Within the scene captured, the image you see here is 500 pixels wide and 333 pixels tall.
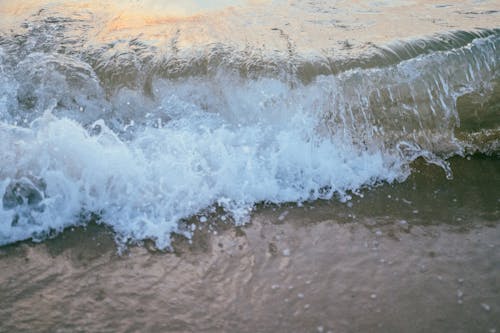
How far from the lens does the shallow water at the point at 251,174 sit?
2463mm

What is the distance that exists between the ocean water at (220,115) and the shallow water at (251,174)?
0.01 metres

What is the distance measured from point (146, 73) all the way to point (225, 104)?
674mm

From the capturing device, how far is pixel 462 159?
143 inches

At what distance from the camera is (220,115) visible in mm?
3652

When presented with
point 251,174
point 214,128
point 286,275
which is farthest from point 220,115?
point 286,275

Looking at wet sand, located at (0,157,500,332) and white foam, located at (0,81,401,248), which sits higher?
white foam, located at (0,81,401,248)

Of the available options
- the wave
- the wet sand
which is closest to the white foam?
the wave

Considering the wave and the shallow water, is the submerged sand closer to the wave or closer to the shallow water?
the shallow water

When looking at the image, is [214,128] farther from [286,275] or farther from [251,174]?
[286,275]

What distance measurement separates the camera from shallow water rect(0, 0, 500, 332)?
246cm

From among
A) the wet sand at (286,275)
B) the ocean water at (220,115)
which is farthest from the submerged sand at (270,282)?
the ocean water at (220,115)

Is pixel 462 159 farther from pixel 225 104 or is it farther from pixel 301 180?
pixel 225 104

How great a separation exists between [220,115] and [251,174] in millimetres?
580

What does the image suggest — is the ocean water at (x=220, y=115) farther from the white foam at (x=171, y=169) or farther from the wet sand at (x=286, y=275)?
the wet sand at (x=286, y=275)
